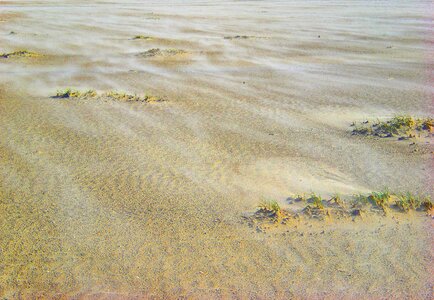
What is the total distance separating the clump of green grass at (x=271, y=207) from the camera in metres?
4.08

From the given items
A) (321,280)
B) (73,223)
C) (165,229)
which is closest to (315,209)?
(321,280)

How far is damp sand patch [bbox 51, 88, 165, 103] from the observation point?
24.4 ft

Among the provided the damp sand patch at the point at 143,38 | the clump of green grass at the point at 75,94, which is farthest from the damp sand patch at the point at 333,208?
the damp sand patch at the point at 143,38

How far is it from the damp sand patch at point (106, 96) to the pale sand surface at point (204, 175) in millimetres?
239

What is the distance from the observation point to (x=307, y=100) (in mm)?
7504

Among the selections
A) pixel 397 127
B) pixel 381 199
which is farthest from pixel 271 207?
pixel 397 127

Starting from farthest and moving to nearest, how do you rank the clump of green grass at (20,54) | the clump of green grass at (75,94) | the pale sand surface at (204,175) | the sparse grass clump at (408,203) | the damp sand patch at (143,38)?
the damp sand patch at (143,38), the clump of green grass at (20,54), the clump of green grass at (75,94), the sparse grass clump at (408,203), the pale sand surface at (204,175)

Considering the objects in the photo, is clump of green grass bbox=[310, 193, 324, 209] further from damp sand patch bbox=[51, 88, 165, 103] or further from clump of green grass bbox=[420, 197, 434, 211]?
damp sand patch bbox=[51, 88, 165, 103]

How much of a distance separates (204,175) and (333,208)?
4.34 feet

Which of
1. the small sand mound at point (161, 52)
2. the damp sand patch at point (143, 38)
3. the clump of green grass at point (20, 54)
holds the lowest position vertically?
the clump of green grass at point (20, 54)

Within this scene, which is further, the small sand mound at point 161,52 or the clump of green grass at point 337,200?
the small sand mound at point 161,52

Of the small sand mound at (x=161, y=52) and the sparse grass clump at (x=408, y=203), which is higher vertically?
the small sand mound at (x=161, y=52)

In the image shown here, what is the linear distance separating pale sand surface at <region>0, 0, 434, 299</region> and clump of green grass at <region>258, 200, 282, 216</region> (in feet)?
0.36

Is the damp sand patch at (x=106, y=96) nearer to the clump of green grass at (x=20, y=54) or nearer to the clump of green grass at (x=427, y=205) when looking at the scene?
the clump of green grass at (x=20, y=54)
